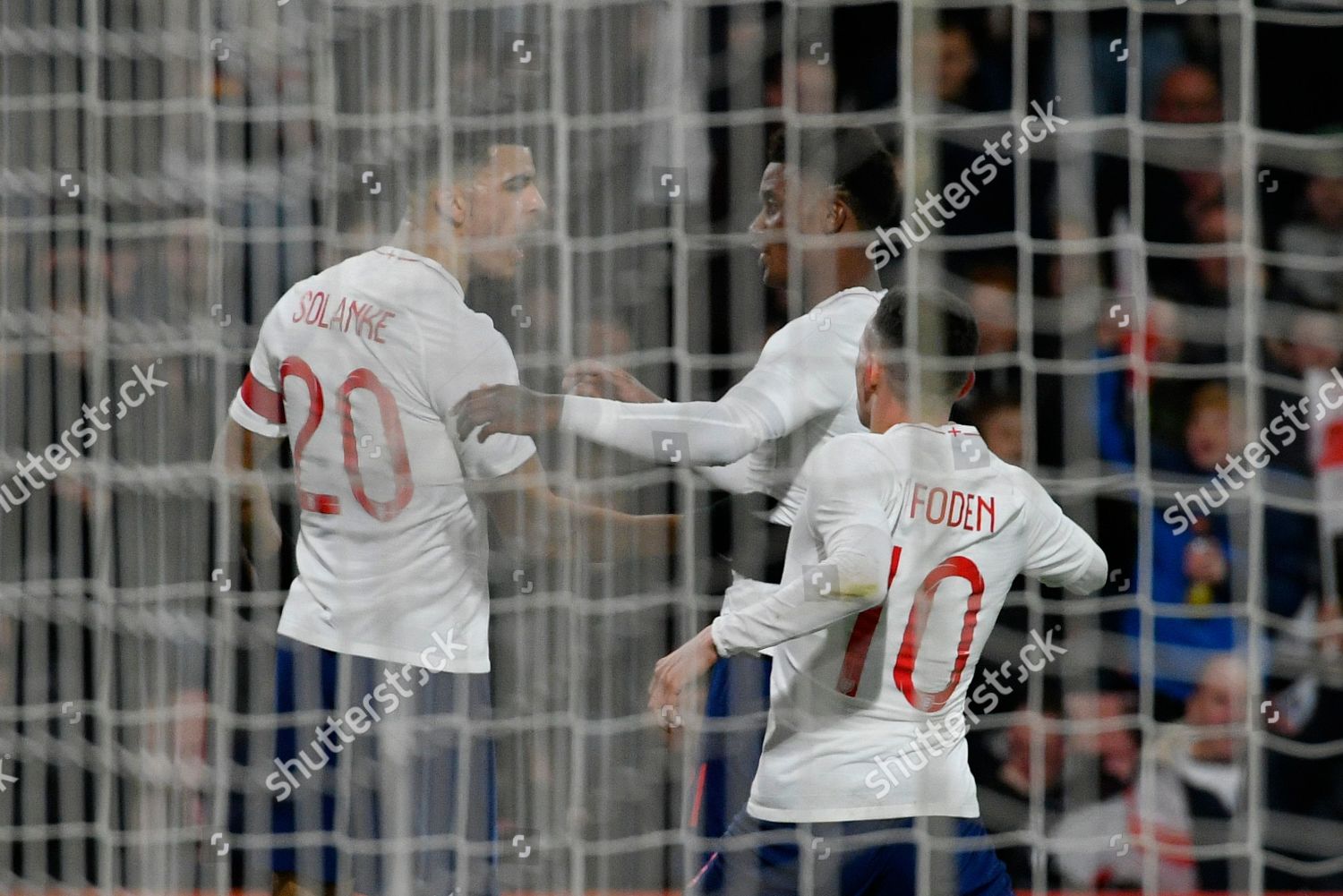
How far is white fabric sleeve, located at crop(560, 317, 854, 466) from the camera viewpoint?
1.53 metres

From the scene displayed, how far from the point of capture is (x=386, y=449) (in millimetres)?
1609

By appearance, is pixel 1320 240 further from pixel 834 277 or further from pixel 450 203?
pixel 450 203

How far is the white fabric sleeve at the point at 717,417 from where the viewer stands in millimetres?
1534

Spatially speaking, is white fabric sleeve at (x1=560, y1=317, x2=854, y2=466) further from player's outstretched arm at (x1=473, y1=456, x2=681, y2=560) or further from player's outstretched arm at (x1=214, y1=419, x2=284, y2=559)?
player's outstretched arm at (x1=214, y1=419, x2=284, y2=559)

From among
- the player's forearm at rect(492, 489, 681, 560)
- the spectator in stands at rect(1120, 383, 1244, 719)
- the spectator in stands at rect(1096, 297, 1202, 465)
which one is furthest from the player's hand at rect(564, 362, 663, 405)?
the spectator in stands at rect(1120, 383, 1244, 719)

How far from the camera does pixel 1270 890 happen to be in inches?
70.6

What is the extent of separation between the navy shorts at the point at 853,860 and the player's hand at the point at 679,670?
17 cm

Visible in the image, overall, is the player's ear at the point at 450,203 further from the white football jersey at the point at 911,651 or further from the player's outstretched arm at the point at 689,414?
the white football jersey at the point at 911,651

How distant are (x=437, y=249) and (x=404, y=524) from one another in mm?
262

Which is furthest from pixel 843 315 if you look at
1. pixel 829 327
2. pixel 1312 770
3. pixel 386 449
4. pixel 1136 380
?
pixel 1312 770

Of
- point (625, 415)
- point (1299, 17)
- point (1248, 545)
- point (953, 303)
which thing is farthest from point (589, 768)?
point (1299, 17)

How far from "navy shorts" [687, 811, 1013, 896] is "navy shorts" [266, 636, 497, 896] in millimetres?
236

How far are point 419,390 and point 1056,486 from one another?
0.64 meters

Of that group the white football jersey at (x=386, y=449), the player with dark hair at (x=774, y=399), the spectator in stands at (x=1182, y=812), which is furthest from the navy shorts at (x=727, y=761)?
the spectator in stands at (x=1182, y=812)
